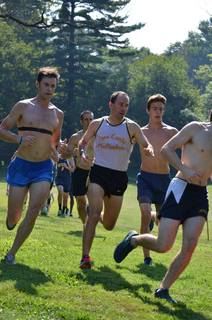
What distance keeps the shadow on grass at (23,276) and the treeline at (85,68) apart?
168ft

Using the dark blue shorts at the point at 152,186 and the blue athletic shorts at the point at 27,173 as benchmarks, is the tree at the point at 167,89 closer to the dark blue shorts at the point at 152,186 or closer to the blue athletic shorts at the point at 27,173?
the dark blue shorts at the point at 152,186

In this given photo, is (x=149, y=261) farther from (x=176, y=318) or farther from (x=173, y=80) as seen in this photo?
(x=173, y=80)

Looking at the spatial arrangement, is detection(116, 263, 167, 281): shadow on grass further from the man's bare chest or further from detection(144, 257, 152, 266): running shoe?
the man's bare chest

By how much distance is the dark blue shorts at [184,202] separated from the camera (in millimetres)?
7137

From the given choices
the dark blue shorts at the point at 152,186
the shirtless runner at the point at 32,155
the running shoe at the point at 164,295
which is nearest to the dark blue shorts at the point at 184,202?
the running shoe at the point at 164,295

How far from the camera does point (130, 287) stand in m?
7.71

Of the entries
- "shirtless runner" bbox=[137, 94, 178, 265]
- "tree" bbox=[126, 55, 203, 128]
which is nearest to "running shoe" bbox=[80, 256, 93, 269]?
"shirtless runner" bbox=[137, 94, 178, 265]

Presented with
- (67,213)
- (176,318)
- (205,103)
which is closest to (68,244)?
(176,318)

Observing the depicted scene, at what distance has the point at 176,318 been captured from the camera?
6480mm

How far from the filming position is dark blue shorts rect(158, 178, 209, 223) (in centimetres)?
714

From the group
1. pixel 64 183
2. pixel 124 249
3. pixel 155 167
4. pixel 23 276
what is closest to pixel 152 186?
pixel 155 167

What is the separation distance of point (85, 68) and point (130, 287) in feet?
196

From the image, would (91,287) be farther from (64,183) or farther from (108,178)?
(64,183)

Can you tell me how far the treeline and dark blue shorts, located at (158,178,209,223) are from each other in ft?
170
